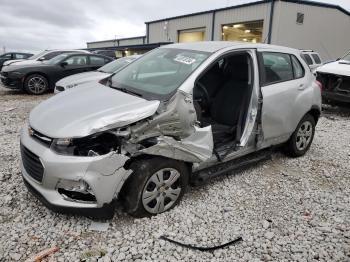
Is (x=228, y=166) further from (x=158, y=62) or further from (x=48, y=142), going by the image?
(x=48, y=142)

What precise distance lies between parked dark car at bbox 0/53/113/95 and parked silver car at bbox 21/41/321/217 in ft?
23.4

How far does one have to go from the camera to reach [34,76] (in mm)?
10289

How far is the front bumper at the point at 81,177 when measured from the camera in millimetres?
2730

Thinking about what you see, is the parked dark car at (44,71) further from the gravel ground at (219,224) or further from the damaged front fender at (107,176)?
→ the damaged front fender at (107,176)

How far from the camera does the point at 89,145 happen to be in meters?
2.92

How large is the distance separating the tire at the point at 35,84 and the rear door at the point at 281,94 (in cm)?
824

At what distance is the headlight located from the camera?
282 cm

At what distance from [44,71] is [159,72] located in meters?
7.80

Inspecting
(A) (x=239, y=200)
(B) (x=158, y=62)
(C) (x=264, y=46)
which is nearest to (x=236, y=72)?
(C) (x=264, y=46)

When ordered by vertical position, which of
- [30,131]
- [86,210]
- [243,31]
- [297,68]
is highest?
[243,31]

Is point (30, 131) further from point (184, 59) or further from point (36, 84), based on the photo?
point (36, 84)

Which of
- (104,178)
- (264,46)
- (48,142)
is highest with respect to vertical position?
(264,46)

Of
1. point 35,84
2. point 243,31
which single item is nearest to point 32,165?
point 35,84

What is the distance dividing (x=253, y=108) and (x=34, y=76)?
27.9 ft
